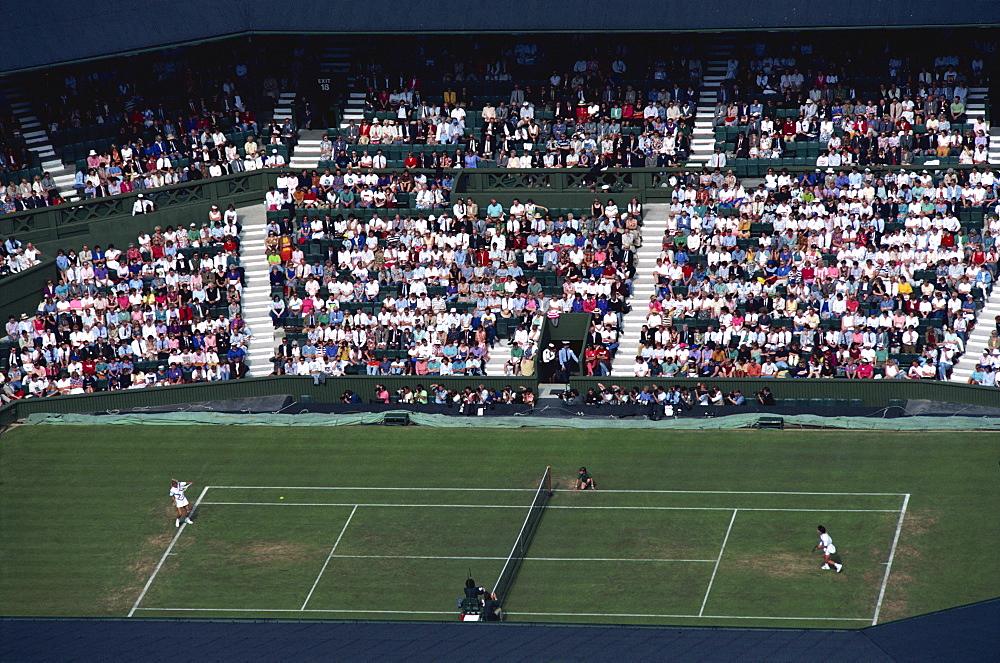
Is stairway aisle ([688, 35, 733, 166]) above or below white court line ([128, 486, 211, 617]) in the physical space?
above

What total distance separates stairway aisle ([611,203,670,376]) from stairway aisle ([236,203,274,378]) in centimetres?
1251

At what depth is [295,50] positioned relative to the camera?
2906 inches

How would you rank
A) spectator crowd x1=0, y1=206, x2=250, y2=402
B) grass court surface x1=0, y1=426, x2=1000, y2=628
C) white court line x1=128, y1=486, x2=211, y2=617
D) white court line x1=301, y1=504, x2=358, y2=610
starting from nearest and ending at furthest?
1. grass court surface x1=0, y1=426, x2=1000, y2=628
2. white court line x1=301, y1=504, x2=358, y2=610
3. white court line x1=128, y1=486, x2=211, y2=617
4. spectator crowd x1=0, y1=206, x2=250, y2=402

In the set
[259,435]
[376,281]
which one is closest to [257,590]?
[259,435]

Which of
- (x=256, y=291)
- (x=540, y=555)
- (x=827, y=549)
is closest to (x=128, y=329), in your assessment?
(x=256, y=291)

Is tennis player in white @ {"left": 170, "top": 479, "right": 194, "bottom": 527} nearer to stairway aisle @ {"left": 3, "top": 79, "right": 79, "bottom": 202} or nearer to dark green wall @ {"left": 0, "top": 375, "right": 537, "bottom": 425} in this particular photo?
dark green wall @ {"left": 0, "top": 375, "right": 537, "bottom": 425}

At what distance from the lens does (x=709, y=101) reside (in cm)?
7000

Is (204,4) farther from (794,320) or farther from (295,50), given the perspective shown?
(794,320)

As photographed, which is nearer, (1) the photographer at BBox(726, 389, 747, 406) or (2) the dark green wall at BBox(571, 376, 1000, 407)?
(2) the dark green wall at BBox(571, 376, 1000, 407)

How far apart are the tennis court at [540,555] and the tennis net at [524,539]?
7.6 inches

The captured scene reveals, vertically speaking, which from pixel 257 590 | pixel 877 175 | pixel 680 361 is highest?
pixel 877 175

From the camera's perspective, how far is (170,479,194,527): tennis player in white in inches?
2144

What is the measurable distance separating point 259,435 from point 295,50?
65.8 feet

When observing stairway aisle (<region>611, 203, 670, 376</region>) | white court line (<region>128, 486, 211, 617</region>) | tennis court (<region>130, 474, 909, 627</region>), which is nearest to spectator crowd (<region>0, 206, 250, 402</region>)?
white court line (<region>128, 486, 211, 617</region>)
